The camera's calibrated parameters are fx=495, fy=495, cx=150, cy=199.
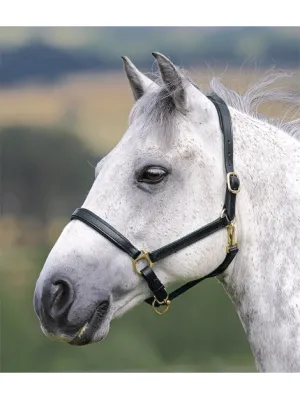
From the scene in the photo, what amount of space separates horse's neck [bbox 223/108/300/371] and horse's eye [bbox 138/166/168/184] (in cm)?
38

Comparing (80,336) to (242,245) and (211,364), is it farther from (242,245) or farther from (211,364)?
(211,364)

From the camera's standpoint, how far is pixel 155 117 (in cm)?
226

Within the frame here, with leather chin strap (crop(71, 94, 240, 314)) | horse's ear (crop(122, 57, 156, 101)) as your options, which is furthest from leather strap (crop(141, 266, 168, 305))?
horse's ear (crop(122, 57, 156, 101))

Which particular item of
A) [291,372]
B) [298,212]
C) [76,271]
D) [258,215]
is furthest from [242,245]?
[76,271]

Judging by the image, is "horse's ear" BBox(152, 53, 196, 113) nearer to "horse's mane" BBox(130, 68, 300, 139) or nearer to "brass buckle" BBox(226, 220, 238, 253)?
"horse's mane" BBox(130, 68, 300, 139)

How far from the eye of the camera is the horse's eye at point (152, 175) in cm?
218

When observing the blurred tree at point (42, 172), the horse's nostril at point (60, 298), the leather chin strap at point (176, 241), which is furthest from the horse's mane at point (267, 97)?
the blurred tree at point (42, 172)

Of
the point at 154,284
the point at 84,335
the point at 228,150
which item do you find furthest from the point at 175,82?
the point at 84,335

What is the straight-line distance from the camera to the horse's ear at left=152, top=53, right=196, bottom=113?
2162 millimetres

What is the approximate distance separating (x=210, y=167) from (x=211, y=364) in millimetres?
3152

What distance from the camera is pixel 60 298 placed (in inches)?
82.7

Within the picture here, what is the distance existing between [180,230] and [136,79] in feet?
2.84

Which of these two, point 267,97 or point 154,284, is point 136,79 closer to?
point 267,97

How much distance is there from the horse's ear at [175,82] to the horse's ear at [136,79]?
32cm
